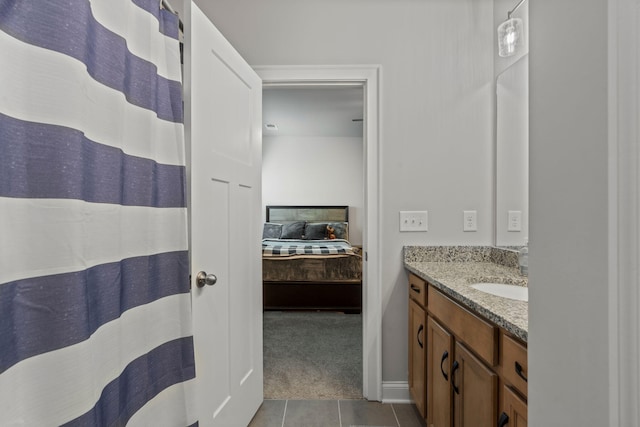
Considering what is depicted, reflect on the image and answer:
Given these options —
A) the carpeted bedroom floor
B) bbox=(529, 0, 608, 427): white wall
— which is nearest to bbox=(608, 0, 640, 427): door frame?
bbox=(529, 0, 608, 427): white wall

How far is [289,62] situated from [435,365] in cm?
190

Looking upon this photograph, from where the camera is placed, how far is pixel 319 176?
6.71m

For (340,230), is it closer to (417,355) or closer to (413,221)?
(413,221)

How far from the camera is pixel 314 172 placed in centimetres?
670

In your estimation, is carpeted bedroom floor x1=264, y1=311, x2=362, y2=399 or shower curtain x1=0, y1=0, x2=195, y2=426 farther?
carpeted bedroom floor x1=264, y1=311, x2=362, y2=399

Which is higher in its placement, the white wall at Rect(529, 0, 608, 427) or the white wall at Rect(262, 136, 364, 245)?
the white wall at Rect(262, 136, 364, 245)

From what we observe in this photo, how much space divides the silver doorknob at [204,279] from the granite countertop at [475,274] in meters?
0.95

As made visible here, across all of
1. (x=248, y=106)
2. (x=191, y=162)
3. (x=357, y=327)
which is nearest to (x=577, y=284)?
(x=191, y=162)

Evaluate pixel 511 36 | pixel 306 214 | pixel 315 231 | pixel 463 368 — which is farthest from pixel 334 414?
pixel 306 214

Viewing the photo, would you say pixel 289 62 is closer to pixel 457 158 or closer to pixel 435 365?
pixel 457 158

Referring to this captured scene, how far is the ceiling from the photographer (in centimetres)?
422

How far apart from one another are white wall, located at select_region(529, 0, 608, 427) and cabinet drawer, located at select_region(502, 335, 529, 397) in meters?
0.41

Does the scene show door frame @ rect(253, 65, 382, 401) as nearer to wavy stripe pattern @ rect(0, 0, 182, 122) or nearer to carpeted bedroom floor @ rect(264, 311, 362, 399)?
carpeted bedroom floor @ rect(264, 311, 362, 399)

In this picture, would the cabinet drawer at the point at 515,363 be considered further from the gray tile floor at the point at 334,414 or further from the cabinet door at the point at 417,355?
the gray tile floor at the point at 334,414
